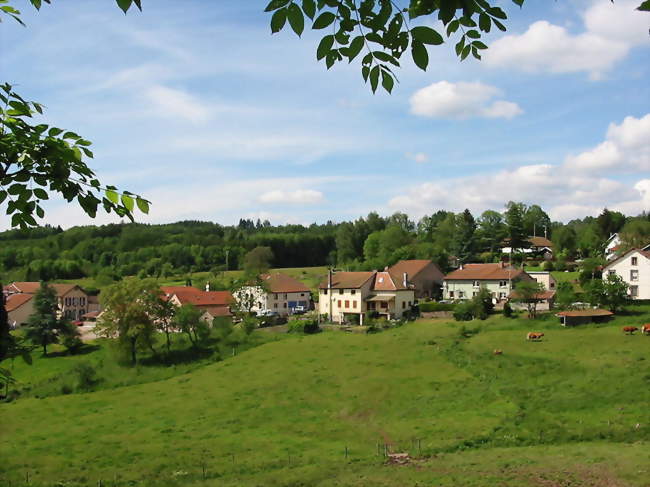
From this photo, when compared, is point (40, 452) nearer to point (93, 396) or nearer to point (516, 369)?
point (93, 396)

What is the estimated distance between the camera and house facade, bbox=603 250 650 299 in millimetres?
54531

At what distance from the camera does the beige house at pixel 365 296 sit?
62.8 m

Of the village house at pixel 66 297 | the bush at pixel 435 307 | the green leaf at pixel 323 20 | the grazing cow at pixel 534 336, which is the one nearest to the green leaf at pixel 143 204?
the green leaf at pixel 323 20

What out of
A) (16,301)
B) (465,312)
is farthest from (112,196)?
(16,301)

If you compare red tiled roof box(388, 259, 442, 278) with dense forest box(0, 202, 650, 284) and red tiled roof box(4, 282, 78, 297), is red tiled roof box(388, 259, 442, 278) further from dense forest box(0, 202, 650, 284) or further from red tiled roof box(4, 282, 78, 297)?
red tiled roof box(4, 282, 78, 297)

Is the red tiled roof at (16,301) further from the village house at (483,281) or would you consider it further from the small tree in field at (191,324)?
the village house at (483,281)

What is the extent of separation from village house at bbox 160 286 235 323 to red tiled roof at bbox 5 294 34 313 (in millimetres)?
19709

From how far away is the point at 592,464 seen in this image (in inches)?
894

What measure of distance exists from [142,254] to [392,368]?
4128 inches

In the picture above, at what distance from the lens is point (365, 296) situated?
64062 mm

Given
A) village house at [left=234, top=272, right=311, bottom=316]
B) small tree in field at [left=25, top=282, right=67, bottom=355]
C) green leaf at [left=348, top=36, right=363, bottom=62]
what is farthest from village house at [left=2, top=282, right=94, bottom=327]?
green leaf at [left=348, top=36, right=363, bottom=62]

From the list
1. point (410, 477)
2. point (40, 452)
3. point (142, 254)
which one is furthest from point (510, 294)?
point (142, 254)

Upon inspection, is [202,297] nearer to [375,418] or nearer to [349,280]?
[349,280]

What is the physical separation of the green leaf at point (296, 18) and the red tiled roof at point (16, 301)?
3091 inches
